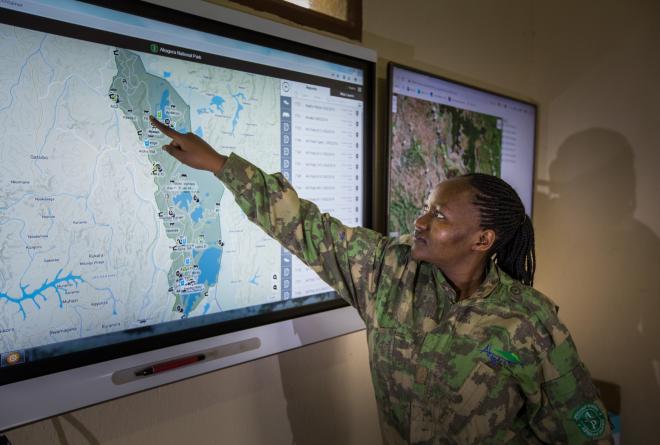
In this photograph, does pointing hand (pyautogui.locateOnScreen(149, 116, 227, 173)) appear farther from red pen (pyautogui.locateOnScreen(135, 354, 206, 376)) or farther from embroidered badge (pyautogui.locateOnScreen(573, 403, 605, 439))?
embroidered badge (pyautogui.locateOnScreen(573, 403, 605, 439))

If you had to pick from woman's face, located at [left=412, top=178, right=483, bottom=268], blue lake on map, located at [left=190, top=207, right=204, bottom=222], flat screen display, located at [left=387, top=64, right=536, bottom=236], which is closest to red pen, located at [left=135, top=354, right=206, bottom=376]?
blue lake on map, located at [left=190, top=207, right=204, bottom=222]

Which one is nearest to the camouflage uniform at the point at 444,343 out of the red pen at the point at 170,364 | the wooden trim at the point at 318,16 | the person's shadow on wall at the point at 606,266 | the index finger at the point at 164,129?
the index finger at the point at 164,129

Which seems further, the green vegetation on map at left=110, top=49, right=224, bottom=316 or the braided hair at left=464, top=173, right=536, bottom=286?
the braided hair at left=464, top=173, right=536, bottom=286

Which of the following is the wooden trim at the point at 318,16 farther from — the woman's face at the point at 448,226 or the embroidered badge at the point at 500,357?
the embroidered badge at the point at 500,357

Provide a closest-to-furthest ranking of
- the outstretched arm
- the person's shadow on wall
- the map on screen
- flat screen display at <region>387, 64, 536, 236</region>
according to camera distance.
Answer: the map on screen → the outstretched arm → flat screen display at <region>387, 64, 536, 236</region> → the person's shadow on wall

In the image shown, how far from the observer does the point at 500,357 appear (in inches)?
39.6

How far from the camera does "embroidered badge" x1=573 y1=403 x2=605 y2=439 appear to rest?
3.24 ft

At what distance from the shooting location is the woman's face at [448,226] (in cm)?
105

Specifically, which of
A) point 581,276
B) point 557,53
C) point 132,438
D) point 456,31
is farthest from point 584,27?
point 132,438

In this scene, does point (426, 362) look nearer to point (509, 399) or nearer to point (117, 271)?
point (509, 399)

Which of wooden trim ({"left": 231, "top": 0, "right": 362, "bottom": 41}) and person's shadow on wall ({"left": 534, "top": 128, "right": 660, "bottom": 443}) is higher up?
wooden trim ({"left": 231, "top": 0, "right": 362, "bottom": 41})

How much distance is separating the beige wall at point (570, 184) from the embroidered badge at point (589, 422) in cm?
78

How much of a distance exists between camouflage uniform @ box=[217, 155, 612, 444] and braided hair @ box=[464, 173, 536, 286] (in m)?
0.09

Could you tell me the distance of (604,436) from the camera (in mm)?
994
